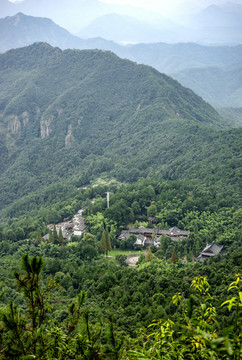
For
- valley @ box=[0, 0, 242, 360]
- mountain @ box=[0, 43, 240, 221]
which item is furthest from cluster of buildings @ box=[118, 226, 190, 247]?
mountain @ box=[0, 43, 240, 221]

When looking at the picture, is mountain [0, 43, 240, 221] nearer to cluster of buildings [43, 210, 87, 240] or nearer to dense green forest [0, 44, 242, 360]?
dense green forest [0, 44, 242, 360]

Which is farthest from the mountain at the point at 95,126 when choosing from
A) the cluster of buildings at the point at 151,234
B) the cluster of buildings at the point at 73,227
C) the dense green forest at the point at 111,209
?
the cluster of buildings at the point at 73,227

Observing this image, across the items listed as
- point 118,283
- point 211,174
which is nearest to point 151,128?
point 211,174

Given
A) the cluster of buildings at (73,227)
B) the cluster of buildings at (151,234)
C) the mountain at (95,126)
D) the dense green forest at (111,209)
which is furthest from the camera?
the mountain at (95,126)

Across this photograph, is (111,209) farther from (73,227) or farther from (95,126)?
(95,126)

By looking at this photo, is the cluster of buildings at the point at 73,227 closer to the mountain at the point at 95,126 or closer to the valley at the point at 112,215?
the valley at the point at 112,215

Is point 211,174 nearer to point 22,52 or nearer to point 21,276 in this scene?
point 21,276

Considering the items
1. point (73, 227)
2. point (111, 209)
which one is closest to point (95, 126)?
point (111, 209)
